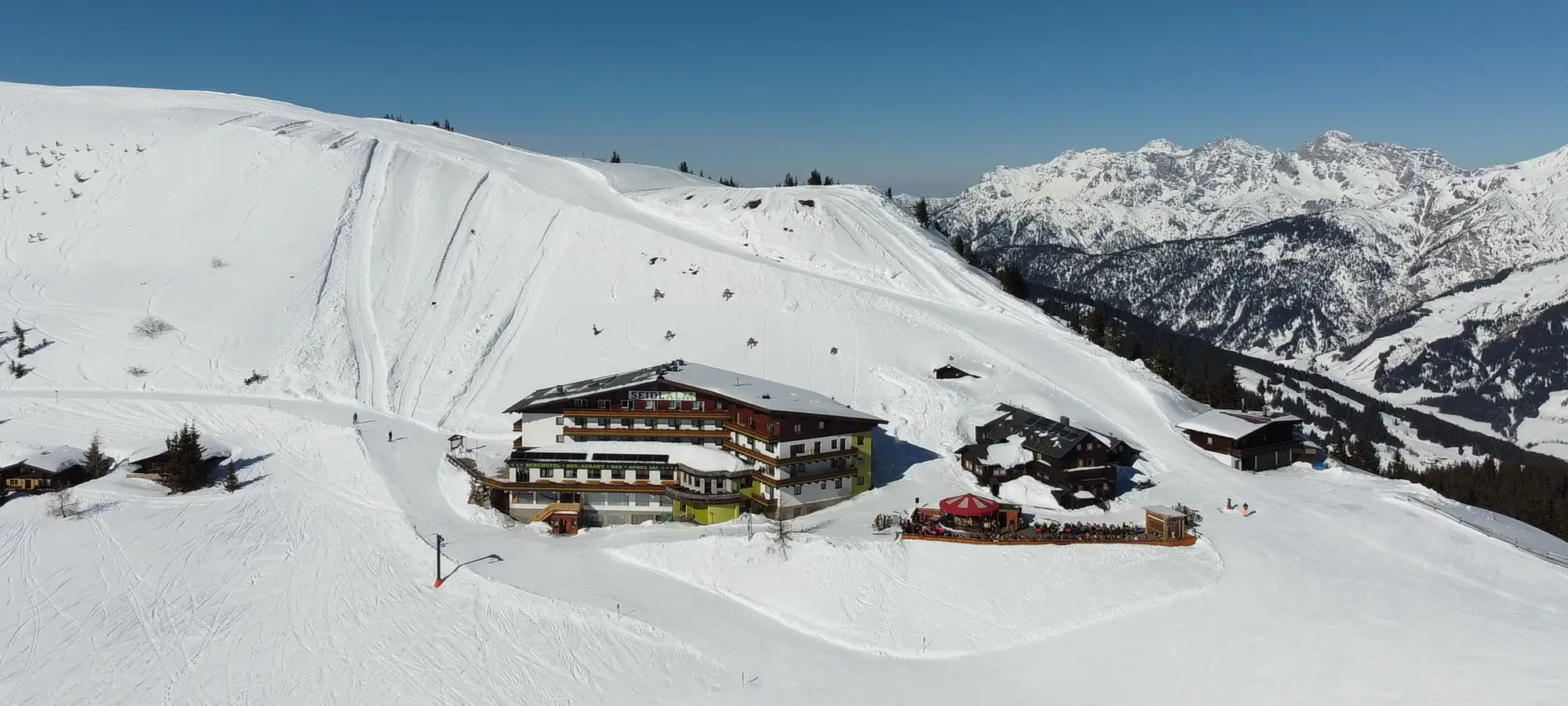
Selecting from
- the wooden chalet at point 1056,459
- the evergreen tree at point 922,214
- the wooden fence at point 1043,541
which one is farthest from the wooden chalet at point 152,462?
the evergreen tree at point 922,214

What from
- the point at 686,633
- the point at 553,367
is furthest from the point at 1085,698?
the point at 553,367

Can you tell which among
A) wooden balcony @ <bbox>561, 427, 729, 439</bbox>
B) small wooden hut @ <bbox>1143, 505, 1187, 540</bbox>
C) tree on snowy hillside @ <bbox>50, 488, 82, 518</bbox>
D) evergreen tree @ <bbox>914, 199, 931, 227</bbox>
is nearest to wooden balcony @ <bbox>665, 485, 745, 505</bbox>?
wooden balcony @ <bbox>561, 427, 729, 439</bbox>

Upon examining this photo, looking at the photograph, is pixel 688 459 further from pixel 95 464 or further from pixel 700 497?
pixel 95 464

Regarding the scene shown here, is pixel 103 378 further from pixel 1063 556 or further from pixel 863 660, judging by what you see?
pixel 1063 556

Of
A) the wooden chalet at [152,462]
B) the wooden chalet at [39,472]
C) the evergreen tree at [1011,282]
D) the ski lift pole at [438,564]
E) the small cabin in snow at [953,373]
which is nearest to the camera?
the ski lift pole at [438,564]

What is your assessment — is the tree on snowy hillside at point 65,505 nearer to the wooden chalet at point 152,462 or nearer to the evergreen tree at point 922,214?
the wooden chalet at point 152,462
